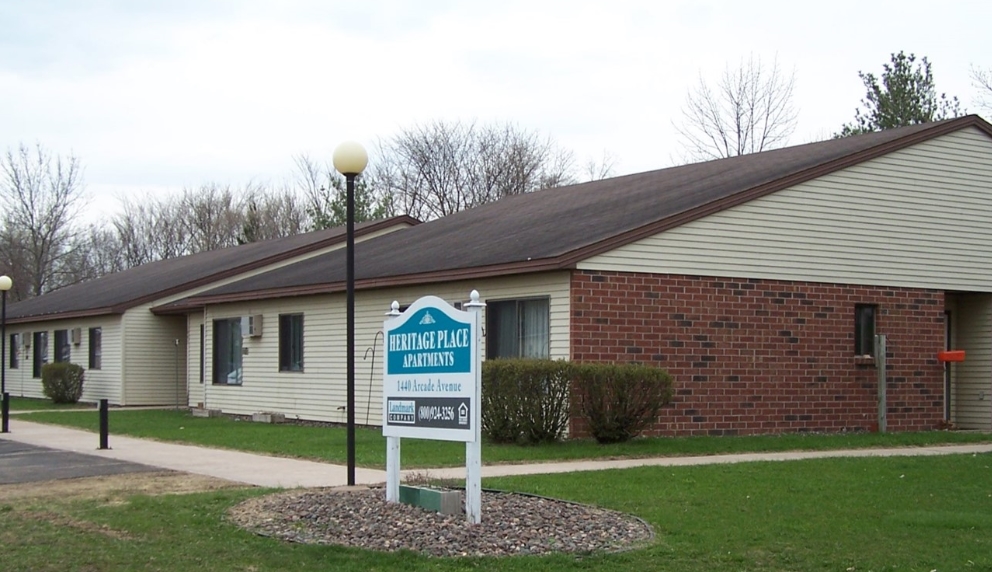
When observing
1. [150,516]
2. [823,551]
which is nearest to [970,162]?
[823,551]

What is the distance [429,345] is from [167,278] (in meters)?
27.5

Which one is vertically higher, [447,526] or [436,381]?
[436,381]

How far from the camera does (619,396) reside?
1625cm

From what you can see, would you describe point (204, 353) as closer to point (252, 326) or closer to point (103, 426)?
point (252, 326)

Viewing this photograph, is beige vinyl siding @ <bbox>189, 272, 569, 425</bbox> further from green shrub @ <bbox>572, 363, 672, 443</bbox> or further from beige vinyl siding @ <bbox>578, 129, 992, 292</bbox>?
beige vinyl siding @ <bbox>578, 129, 992, 292</bbox>

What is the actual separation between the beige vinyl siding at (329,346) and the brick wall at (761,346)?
1.00 m

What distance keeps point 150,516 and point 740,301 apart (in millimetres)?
11099

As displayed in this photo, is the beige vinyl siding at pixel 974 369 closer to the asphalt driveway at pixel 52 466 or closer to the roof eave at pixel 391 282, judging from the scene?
the roof eave at pixel 391 282

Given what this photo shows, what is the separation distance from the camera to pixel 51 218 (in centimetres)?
5734

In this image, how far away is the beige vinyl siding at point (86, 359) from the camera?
1248 inches

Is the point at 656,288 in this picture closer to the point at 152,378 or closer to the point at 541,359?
the point at 541,359

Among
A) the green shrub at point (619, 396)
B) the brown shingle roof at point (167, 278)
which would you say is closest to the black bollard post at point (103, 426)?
the green shrub at point (619, 396)

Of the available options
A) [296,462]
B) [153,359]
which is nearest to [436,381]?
[296,462]

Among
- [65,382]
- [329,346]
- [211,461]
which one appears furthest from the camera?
[65,382]
